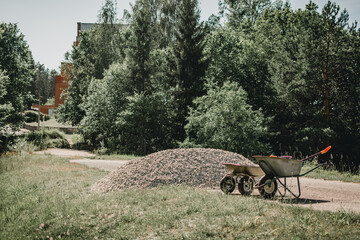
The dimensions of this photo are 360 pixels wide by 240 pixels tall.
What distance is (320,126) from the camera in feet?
65.1

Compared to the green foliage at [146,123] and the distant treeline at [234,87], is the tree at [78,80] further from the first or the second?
the green foliage at [146,123]

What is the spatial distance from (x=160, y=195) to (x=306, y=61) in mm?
16974

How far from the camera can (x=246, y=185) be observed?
23.5 ft

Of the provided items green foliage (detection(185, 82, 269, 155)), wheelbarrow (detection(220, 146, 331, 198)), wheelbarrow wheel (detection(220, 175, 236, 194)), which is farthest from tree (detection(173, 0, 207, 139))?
wheelbarrow (detection(220, 146, 331, 198))

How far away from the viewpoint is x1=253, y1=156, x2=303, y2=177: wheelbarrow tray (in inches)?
257

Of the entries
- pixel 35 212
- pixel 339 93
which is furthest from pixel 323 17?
pixel 35 212

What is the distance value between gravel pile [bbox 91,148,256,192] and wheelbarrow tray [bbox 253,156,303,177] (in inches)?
82.6

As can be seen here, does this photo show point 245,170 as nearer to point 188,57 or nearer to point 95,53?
point 188,57

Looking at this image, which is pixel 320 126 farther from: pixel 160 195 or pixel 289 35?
pixel 160 195

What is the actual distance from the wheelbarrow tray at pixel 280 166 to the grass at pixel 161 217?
772 millimetres

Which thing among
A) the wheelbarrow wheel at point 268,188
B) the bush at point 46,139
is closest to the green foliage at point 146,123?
the bush at point 46,139

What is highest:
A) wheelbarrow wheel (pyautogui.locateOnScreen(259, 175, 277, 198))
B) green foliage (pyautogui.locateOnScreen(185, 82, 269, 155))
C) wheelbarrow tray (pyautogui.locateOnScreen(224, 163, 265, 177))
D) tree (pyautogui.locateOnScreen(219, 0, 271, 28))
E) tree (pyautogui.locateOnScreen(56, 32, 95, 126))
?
tree (pyautogui.locateOnScreen(219, 0, 271, 28))

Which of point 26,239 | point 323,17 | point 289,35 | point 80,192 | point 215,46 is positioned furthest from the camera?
point 215,46

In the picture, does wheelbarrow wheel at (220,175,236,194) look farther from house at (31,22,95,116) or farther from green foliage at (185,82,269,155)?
house at (31,22,95,116)
